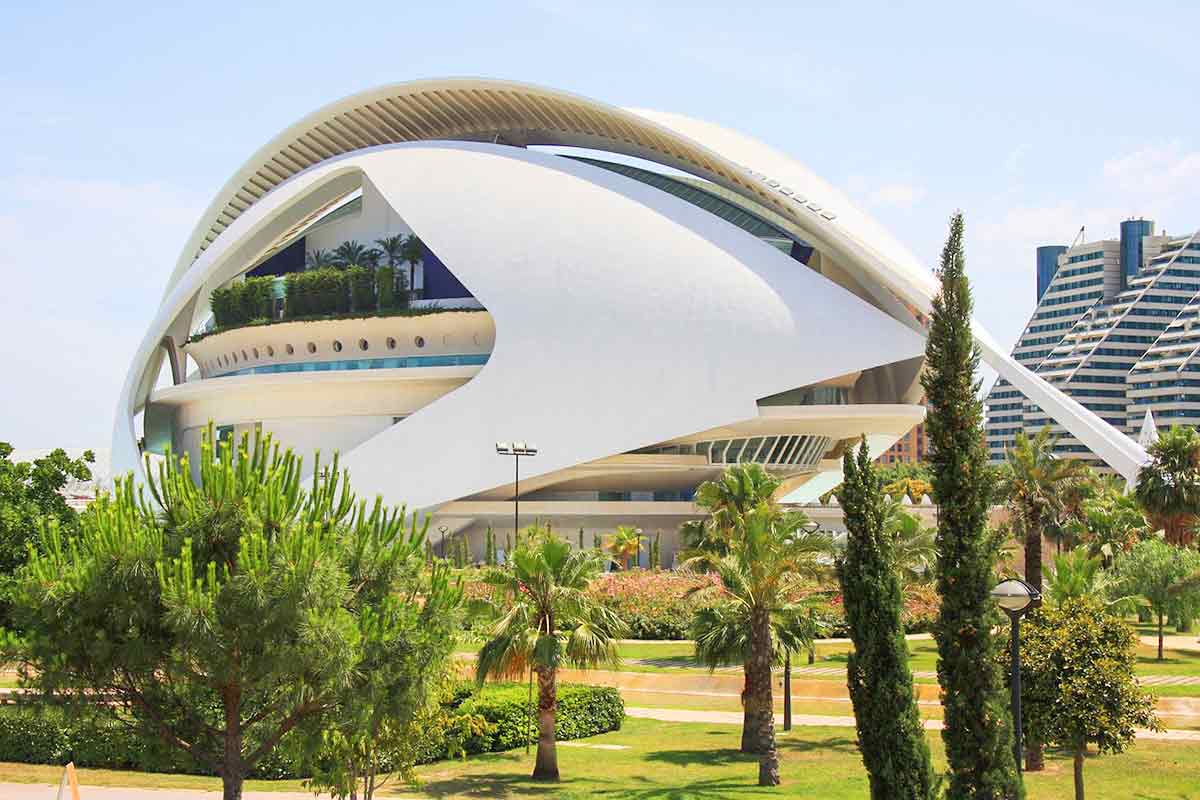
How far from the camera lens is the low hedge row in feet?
53.0

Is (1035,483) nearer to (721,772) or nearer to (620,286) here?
(620,286)

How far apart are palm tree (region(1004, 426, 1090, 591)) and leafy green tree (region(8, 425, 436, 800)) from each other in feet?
89.3

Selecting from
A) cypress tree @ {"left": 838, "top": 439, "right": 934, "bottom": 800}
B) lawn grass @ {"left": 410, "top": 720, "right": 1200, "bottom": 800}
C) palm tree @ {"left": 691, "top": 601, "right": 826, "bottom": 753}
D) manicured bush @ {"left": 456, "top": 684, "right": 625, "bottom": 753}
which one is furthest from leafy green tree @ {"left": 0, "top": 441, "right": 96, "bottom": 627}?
cypress tree @ {"left": 838, "top": 439, "right": 934, "bottom": 800}

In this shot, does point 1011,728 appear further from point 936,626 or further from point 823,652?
point 823,652

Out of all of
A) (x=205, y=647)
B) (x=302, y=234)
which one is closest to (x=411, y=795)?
(x=205, y=647)

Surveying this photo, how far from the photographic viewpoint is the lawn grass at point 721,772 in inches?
770

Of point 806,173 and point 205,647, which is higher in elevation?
point 806,173

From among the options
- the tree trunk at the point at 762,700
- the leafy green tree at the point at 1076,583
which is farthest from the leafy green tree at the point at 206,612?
the leafy green tree at the point at 1076,583

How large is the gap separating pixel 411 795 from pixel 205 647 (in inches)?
240

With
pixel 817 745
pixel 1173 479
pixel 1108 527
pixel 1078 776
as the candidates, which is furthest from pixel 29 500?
pixel 1173 479

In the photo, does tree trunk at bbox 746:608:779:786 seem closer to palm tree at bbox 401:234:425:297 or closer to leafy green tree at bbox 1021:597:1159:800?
leafy green tree at bbox 1021:597:1159:800

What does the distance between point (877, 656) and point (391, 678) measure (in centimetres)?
541

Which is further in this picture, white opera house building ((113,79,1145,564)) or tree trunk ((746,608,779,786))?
white opera house building ((113,79,1145,564))

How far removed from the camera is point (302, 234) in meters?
57.4
